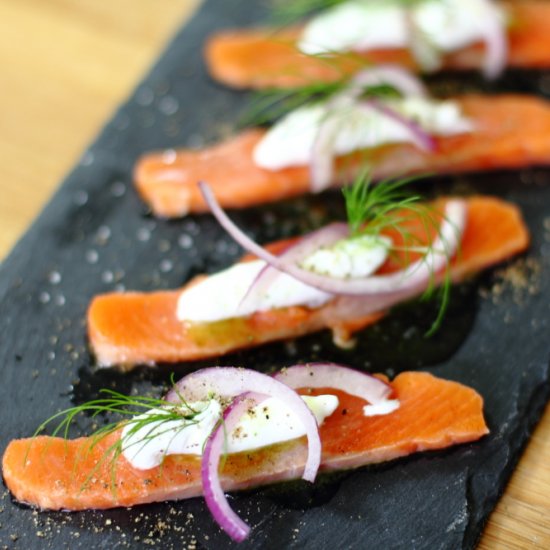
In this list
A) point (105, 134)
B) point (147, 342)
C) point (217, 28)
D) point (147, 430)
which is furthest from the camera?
point (217, 28)

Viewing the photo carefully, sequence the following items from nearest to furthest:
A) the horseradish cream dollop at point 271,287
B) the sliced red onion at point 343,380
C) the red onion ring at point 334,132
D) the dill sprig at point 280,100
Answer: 1. the sliced red onion at point 343,380
2. the horseradish cream dollop at point 271,287
3. the red onion ring at point 334,132
4. the dill sprig at point 280,100

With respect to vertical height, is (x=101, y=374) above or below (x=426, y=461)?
above

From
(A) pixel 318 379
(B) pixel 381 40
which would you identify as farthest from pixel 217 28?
(A) pixel 318 379

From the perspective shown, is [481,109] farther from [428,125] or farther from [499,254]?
[499,254]

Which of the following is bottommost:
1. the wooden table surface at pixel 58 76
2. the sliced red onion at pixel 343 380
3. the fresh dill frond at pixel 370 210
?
the sliced red onion at pixel 343 380

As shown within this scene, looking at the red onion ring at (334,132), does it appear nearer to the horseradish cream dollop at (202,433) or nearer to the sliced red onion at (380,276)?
the sliced red onion at (380,276)

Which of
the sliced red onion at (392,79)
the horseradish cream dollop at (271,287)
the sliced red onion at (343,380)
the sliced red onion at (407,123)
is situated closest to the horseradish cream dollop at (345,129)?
the sliced red onion at (407,123)

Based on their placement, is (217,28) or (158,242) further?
(217,28)

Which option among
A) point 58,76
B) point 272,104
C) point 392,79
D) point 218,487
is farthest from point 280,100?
point 218,487
